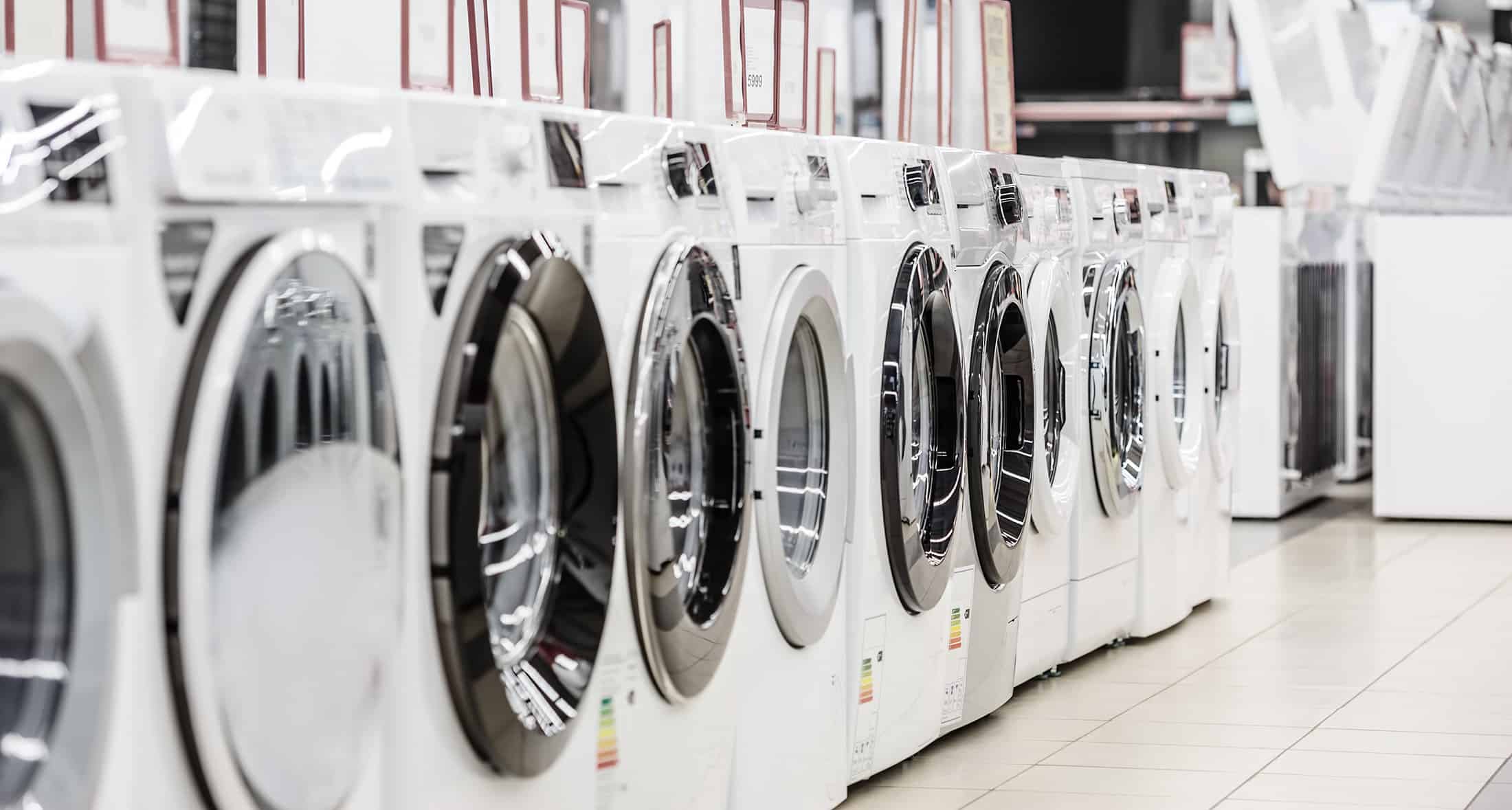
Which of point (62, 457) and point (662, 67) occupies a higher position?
point (662, 67)

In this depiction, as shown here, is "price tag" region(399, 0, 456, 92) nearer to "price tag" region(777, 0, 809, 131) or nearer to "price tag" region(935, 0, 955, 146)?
"price tag" region(777, 0, 809, 131)

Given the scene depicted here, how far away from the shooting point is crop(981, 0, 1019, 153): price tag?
579cm

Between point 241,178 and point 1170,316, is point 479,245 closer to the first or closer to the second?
point 241,178

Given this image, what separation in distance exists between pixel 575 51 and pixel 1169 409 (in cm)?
211

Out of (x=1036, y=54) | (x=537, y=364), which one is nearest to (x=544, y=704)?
(x=537, y=364)

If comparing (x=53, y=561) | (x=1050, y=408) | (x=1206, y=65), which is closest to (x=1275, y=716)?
(x=1050, y=408)

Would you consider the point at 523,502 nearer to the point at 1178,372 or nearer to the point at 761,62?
the point at 761,62

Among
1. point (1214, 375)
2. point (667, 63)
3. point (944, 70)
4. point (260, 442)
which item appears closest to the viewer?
point (260, 442)

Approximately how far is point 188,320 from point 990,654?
2695 millimetres

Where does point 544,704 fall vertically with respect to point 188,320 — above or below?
below

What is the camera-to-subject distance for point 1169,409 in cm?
531

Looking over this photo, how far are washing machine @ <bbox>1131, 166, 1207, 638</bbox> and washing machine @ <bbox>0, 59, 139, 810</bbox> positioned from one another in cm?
380

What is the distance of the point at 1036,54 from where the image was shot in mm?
14492

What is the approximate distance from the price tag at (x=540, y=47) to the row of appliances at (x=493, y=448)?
30.2 inches
